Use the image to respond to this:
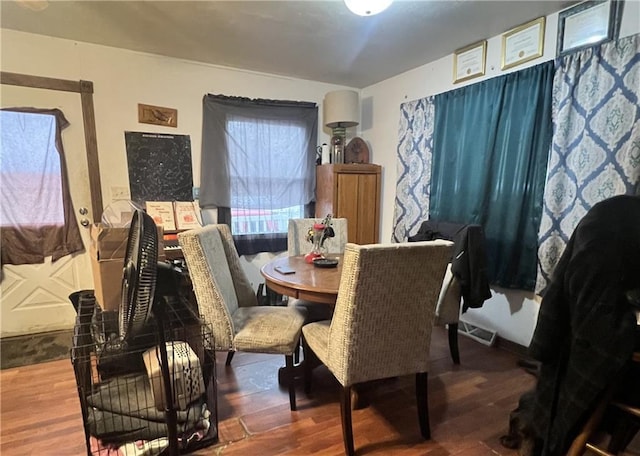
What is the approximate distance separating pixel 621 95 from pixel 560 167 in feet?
1.57

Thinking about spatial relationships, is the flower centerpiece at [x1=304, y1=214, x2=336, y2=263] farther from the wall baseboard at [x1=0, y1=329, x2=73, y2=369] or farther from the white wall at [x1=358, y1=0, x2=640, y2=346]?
the wall baseboard at [x1=0, y1=329, x2=73, y2=369]

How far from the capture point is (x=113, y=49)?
2787 millimetres

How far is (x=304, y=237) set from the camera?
278 centimetres

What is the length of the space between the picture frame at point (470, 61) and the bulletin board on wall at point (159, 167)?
250 cm

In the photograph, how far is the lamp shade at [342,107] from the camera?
11.0 ft

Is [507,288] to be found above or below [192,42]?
below

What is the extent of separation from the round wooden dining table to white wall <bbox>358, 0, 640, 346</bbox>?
4.65 ft

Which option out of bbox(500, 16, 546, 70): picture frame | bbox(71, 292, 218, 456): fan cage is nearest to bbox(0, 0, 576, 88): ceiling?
bbox(500, 16, 546, 70): picture frame

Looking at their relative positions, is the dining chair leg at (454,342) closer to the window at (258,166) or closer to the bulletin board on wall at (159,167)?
the window at (258,166)

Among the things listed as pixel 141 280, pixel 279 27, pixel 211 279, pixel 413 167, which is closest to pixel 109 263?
pixel 211 279

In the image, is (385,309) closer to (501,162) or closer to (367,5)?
(367,5)

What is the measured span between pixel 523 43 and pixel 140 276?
9.32ft

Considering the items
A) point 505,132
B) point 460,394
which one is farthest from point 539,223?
point 460,394

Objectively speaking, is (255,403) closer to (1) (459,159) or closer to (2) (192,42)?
(1) (459,159)
